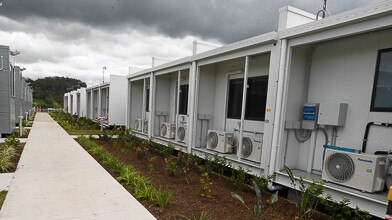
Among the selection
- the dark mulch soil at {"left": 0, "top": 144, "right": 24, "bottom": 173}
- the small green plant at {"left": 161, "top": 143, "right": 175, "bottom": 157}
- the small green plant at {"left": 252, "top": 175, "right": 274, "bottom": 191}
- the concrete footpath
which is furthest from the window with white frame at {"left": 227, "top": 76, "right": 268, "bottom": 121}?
the dark mulch soil at {"left": 0, "top": 144, "right": 24, "bottom": 173}

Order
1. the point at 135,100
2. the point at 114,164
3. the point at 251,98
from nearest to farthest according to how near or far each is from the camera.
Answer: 1. the point at 114,164
2. the point at 251,98
3. the point at 135,100

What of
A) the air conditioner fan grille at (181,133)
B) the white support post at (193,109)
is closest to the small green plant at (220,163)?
the white support post at (193,109)

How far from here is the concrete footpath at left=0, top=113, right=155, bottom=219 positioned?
355 centimetres

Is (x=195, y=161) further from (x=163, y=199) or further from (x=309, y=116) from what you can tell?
(x=309, y=116)

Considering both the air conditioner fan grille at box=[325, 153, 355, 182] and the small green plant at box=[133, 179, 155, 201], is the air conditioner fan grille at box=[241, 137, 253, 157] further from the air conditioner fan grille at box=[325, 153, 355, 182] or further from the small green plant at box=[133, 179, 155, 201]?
the small green plant at box=[133, 179, 155, 201]

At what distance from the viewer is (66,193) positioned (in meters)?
4.31

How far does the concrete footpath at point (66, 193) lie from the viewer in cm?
355

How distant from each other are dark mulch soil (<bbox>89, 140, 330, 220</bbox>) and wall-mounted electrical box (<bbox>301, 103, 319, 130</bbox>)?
1418 millimetres

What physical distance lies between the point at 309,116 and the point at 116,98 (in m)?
12.0

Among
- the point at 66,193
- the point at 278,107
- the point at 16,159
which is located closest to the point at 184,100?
the point at 278,107

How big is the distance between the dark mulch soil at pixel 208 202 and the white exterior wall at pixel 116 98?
941cm

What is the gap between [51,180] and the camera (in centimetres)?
499

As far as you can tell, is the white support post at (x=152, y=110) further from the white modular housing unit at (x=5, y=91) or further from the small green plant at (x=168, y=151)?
the white modular housing unit at (x=5, y=91)

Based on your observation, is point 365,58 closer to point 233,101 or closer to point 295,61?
point 295,61
